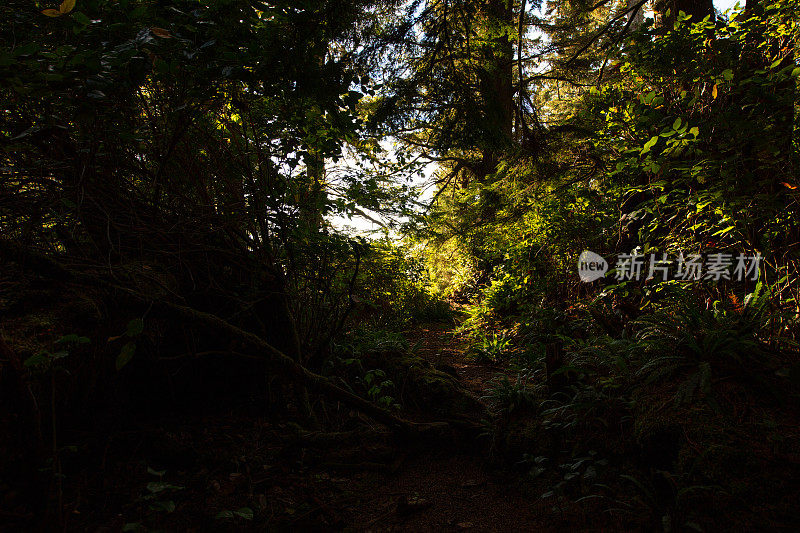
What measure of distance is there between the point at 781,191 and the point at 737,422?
95.8 inches

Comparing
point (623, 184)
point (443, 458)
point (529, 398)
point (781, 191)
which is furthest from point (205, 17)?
point (623, 184)

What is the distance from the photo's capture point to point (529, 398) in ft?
12.1

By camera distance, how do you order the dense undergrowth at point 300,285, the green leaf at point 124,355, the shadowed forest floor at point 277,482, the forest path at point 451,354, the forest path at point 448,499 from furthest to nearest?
the forest path at point 451,354 < the forest path at point 448,499 < the shadowed forest floor at point 277,482 < the dense undergrowth at point 300,285 < the green leaf at point 124,355

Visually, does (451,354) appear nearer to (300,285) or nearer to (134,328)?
(300,285)

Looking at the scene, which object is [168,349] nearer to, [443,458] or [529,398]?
[443,458]

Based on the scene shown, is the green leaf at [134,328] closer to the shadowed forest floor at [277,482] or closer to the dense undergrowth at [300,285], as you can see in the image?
the dense undergrowth at [300,285]

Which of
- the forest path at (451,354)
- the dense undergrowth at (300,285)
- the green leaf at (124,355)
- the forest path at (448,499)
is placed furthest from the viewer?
the forest path at (451,354)

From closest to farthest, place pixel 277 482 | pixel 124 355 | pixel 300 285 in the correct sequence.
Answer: pixel 124 355, pixel 277 482, pixel 300 285

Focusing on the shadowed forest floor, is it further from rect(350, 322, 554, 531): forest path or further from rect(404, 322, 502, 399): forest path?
rect(404, 322, 502, 399): forest path

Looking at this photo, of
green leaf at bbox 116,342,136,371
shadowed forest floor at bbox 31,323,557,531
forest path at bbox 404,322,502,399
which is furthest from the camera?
forest path at bbox 404,322,502,399

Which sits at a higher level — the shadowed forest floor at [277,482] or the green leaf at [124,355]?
the green leaf at [124,355]

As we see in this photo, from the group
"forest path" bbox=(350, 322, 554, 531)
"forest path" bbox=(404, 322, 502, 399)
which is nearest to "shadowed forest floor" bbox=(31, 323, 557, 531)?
"forest path" bbox=(350, 322, 554, 531)

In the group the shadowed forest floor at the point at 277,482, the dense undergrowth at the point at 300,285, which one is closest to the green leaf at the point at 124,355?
the dense undergrowth at the point at 300,285

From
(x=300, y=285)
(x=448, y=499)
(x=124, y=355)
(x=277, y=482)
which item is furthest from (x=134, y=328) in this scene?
(x=448, y=499)
